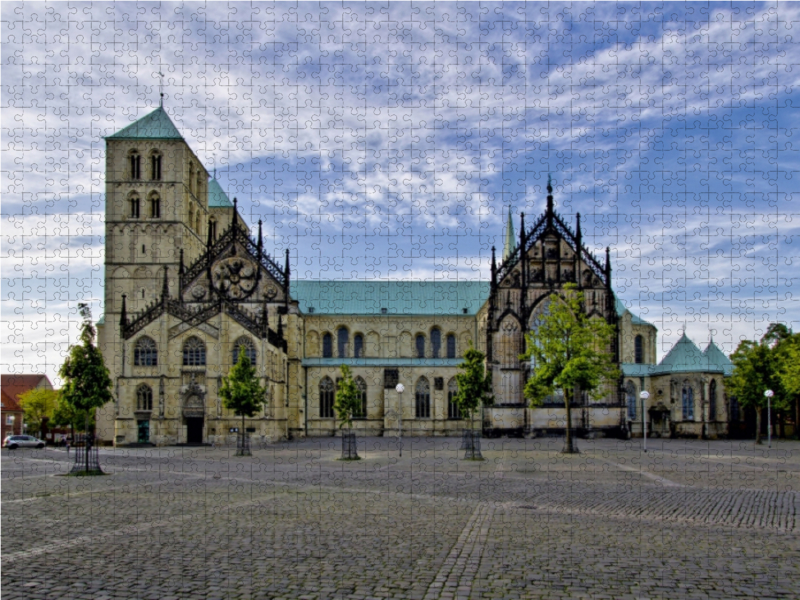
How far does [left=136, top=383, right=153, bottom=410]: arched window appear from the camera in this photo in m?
64.2

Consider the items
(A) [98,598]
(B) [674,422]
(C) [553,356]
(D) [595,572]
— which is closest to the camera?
(A) [98,598]

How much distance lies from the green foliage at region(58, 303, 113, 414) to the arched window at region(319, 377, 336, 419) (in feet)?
134

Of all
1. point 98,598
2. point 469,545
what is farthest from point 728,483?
point 98,598

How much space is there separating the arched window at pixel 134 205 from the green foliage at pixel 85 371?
131 feet

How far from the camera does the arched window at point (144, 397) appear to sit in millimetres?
64250

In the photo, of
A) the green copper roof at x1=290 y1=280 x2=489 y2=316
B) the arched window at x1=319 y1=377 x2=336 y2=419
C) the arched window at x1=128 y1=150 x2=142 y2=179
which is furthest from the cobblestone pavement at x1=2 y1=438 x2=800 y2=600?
the green copper roof at x1=290 y1=280 x2=489 y2=316

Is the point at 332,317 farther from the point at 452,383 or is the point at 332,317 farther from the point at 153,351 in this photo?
the point at 153,351

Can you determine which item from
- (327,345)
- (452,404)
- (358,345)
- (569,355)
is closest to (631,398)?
(452,404)

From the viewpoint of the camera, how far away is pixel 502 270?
76.1 m

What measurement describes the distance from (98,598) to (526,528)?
8768 mm

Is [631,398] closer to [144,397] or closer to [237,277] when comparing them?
[237,277]

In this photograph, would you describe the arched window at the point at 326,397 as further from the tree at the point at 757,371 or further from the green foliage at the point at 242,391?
the tree at the point at 757,371

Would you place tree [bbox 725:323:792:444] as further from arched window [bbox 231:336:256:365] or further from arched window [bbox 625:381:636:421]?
arched window [bbox 231:336:256:365]

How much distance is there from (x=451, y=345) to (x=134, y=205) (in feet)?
114
